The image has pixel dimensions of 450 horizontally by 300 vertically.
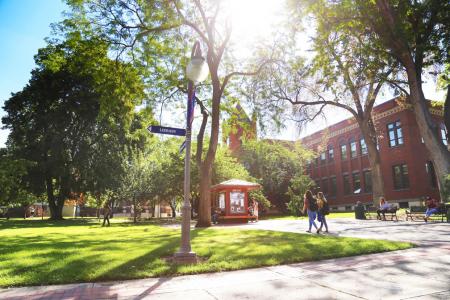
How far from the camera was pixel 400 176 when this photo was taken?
115 ft

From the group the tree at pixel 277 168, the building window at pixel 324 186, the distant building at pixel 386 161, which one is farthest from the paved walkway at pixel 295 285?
the building window at pixel 324 186

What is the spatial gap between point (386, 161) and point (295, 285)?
3517 centimetres

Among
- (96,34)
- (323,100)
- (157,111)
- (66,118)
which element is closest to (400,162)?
(323,100)

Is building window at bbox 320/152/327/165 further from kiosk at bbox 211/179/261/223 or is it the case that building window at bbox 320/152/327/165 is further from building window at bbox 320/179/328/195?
kiosk at bbox 211/179/261/223

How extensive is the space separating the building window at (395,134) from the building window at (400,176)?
2.39 meters

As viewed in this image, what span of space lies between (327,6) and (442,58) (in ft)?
23.2

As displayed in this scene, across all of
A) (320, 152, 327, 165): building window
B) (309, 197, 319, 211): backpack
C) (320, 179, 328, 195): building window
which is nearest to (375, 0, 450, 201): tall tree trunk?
(309, 197, 319, 211): backpack

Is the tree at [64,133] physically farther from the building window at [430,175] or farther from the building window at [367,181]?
the building window at [430,175]

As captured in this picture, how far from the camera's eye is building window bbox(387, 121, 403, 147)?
3512cm

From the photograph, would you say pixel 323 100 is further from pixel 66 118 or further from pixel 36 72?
pixel 36 72

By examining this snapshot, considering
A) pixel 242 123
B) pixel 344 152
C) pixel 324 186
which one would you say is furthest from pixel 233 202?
pixel 324 186

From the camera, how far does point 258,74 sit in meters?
22.7

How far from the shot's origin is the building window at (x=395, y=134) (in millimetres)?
35125

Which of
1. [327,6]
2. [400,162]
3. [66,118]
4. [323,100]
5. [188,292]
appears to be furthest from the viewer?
[400,162]
